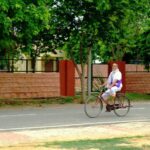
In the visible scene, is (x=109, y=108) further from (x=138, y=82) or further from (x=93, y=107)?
(x=138, y=82)

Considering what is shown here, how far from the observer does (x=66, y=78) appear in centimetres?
3066

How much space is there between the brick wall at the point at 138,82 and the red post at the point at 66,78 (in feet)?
21.5

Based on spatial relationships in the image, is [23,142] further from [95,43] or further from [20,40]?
[95,43]

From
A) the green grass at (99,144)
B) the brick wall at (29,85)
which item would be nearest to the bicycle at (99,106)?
the green grass at (99,144)

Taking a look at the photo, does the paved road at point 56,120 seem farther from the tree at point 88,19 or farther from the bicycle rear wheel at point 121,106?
the tree at point 88,19

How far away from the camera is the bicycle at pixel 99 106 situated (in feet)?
59.9

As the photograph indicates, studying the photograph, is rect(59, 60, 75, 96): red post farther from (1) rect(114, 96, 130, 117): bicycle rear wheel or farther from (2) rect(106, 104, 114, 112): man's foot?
(2) rect(106, 104, 114, 112): man's foot

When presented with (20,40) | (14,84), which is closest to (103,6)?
(20,40)

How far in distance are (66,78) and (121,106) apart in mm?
11829

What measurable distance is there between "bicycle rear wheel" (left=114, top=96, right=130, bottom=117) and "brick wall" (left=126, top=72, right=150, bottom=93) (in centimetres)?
1656

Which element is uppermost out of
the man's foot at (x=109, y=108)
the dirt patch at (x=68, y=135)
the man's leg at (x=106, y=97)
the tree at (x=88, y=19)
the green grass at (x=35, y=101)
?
the tree at (x=88, y=19)

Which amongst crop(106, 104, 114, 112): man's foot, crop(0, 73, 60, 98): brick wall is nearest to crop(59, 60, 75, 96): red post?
crop(0, 73, 60, 98): brick wall

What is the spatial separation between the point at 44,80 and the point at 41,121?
12931 millimetres

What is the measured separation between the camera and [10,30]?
23391 mm
